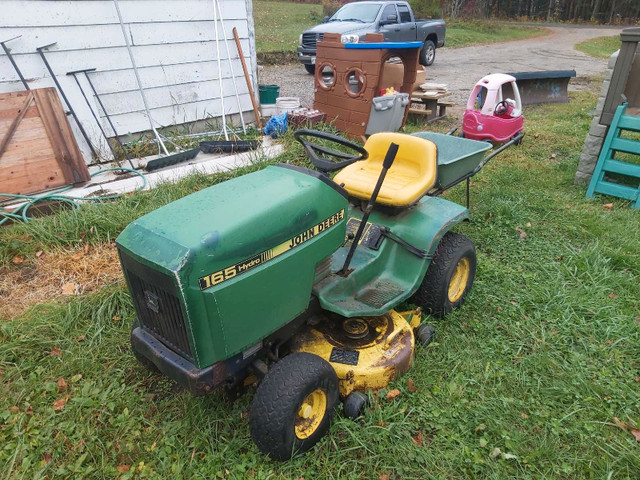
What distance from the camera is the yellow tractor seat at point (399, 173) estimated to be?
2.73m

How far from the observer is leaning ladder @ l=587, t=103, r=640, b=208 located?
14.8 feet

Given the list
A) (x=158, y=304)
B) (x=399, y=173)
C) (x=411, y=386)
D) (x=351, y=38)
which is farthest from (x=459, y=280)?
(x=351, y=38)

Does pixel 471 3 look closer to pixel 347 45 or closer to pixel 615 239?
pixel 347 45

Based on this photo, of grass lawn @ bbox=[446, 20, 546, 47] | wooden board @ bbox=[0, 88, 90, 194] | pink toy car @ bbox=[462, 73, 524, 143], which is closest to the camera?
wooden board @ bbox=[0, 88, 90, 194]

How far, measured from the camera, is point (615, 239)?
3.85 m

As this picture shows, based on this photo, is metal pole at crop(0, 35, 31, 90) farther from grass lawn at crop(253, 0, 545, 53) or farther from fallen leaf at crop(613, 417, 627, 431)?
grass lawn at crop(253, 0, 545, 53)

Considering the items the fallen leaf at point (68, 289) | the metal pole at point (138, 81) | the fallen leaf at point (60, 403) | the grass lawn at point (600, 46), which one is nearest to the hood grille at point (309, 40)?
the metal pole at point (138, 81)

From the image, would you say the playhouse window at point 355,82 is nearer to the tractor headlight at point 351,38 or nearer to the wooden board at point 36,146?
the tractor headlight at point 351,38

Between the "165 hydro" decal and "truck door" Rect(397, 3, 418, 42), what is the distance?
11115mm

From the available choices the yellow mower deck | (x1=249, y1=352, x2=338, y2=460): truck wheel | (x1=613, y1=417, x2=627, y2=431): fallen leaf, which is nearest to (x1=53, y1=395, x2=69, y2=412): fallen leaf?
(x1=249, y1=352, x2=338, y2=460): truck wheel

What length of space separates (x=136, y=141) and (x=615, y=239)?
5280 millimetres

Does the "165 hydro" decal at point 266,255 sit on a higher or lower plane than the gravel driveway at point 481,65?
higher

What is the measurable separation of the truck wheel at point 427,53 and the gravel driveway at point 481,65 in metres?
0.23

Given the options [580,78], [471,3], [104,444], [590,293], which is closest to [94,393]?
[104,444]
